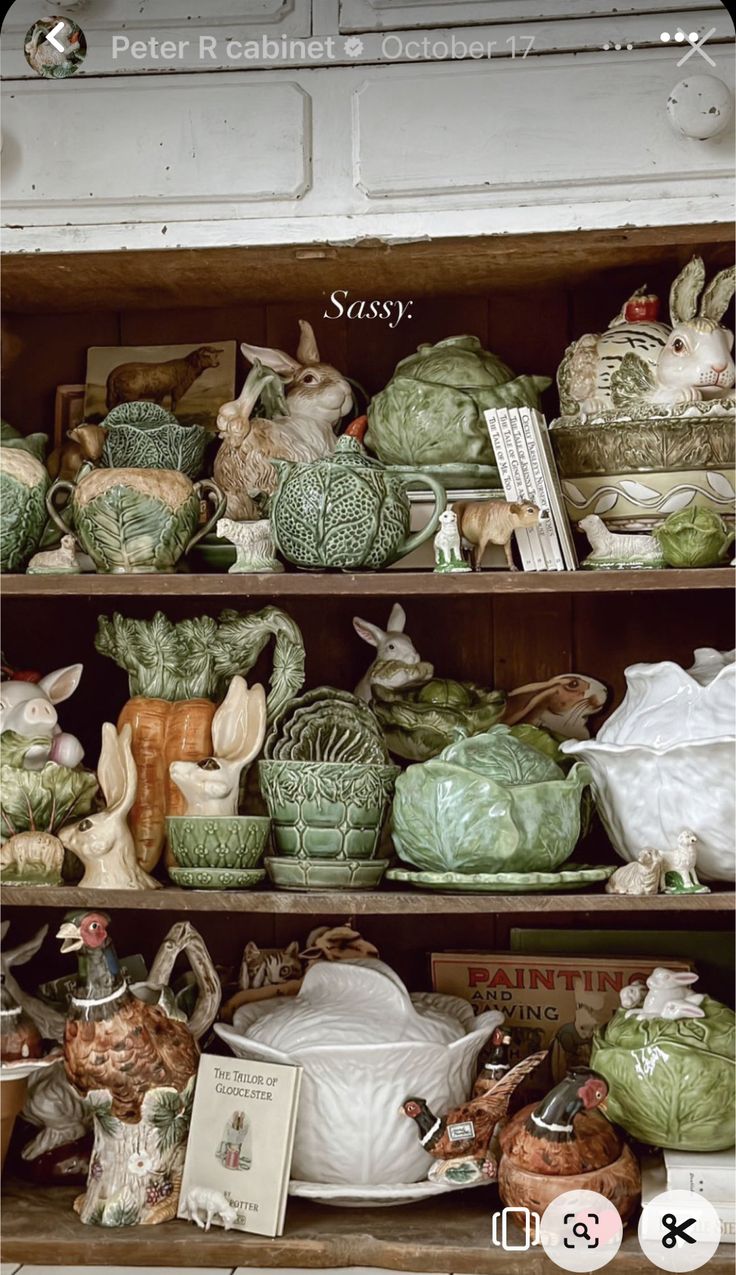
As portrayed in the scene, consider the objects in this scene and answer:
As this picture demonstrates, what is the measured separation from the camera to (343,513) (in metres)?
1.59

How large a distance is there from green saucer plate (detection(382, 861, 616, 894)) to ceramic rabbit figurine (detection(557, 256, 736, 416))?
58 cm

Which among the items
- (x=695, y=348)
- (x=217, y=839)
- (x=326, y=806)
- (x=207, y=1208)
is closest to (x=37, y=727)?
(x=217, y=839)

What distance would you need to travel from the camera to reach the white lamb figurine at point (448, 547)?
5.24 ft

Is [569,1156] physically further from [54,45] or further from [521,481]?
[54,45]

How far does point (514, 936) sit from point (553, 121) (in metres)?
1.10

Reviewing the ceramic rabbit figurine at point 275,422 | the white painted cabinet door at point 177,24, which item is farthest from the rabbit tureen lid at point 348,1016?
the white painted cabinet door at point 177,24

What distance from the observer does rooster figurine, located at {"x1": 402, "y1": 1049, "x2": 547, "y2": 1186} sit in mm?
1558

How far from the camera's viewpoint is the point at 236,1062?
1583 mm

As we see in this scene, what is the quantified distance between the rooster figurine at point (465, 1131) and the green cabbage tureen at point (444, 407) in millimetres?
780

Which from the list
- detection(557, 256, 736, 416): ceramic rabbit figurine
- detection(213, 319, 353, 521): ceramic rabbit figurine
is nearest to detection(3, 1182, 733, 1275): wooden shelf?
detection(213, 319, 353, 521): ceramic rabbit figurine

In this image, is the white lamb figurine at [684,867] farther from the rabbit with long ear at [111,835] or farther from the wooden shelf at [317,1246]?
the rabbit with long ear at [111,835]

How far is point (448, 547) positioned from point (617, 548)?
219 millimetres

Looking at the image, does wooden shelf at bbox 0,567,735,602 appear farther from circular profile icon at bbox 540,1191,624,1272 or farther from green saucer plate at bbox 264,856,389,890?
circular profile icon at bbox 540,1191,624,1272

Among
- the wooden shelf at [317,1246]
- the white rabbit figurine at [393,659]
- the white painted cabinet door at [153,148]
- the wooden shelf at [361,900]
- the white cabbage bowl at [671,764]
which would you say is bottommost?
the wooden shelf at [317,1246]
